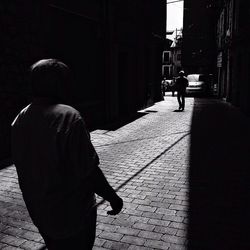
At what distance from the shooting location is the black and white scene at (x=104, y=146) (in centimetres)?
191

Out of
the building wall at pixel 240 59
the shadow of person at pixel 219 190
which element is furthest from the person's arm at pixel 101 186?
the building wall at pixel 240 59

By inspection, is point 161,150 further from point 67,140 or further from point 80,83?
point 67,140

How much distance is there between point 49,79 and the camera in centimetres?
190

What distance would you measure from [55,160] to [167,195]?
363 centimetres

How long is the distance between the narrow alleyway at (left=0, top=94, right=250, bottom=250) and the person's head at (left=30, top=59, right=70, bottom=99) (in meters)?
2.29

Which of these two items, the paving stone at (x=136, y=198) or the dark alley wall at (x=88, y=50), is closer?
the paving stone at (x=136, y=198)

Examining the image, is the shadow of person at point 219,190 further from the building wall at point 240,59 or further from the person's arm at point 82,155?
the building wall at point 240,59

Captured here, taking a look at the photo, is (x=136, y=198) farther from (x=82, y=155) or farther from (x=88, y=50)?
(x=88, y=50)

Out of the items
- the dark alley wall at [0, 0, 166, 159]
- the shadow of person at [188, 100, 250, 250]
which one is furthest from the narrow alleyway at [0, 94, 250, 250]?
the dark alley wall at [0, 0, 166, 159]

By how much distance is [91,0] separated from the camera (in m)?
11.4

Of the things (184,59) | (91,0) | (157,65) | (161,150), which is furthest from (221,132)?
(184,59)

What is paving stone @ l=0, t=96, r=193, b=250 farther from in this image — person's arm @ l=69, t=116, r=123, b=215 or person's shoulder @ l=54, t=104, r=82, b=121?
person's shoulder @ l=54, t=104, r=82, b=121

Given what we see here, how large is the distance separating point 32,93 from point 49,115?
0.67ft

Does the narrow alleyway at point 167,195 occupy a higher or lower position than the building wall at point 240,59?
lower
